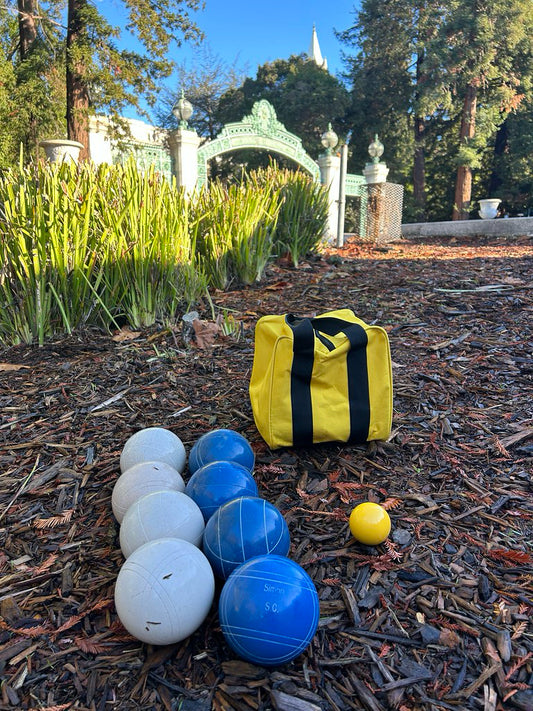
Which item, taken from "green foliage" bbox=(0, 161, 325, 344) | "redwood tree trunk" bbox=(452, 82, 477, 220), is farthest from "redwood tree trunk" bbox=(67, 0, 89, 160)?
"redwood tree trunk" bbox=(452, 82, 477, 220)

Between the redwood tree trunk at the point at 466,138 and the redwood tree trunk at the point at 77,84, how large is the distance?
13790 mm

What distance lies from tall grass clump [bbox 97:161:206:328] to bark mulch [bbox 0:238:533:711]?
306 mm

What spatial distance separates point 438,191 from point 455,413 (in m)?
24.1

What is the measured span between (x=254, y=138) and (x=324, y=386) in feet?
29.8

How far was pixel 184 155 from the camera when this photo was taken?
918cm

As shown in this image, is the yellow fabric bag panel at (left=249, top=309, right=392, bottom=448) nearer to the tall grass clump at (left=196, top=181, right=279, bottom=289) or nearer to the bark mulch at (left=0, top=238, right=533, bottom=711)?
the bark mulch at (left=0, top=238, right=533, bottom=711)

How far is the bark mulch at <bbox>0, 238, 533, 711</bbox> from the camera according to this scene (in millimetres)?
1339

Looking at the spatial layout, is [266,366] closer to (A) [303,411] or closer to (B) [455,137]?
(A) [303,411]

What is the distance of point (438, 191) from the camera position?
23.9 m

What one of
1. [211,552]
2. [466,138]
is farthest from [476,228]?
[211,552]

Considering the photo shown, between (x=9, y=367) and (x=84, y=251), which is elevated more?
(x=84, y=251)

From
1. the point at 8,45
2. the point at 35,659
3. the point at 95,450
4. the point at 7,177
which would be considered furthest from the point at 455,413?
the point at 8,45

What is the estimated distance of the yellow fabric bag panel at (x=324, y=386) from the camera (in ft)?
7.18

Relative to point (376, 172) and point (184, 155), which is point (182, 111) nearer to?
point (184, 155)
